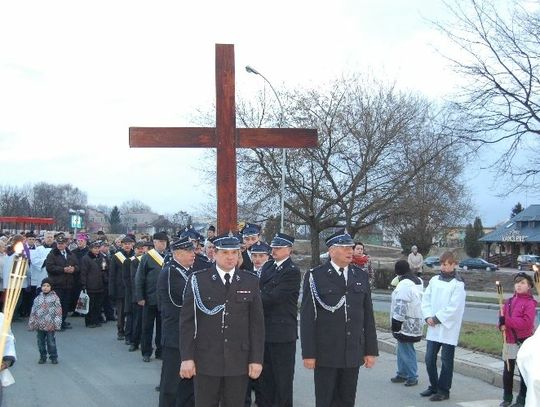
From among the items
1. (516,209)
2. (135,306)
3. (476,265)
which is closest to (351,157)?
(135,306)

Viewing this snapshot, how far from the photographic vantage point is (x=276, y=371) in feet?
22.7

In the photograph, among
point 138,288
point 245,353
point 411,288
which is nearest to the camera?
point 245,353

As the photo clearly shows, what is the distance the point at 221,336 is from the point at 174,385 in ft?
5.62

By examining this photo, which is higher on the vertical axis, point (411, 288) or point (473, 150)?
point (473, 150)

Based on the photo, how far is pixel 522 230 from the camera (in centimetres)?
7125

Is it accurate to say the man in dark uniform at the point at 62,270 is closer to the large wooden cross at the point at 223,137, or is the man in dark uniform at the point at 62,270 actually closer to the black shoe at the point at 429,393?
the large wooden cross at the point at 223,137

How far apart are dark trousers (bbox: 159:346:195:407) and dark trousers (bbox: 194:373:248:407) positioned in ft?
4.07

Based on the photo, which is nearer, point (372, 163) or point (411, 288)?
point (411, 288)

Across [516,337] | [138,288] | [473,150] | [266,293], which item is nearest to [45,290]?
[138,288]

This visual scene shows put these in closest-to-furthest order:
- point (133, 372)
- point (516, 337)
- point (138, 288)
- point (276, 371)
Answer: point (276, 371) < point (516, 337) < point (133, 372) < point (138, 288)

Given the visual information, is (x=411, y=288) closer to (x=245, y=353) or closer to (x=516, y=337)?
(x=516, y=337)

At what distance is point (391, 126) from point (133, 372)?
2101 cm

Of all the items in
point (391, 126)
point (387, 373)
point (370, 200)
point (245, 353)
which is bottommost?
point (387, 373)

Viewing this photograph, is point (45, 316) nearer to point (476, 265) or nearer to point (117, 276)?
point (117, 276)
